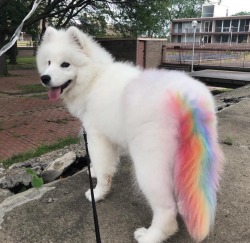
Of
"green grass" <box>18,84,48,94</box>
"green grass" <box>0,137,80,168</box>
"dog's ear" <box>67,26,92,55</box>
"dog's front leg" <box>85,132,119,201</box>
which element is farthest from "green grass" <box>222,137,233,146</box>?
"green grass" <box>18,84,48,94</box>

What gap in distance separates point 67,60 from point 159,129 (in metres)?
1.10

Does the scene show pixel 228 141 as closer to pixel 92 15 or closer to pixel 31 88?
pixel 31 88

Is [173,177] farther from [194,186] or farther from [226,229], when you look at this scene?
[226,229]

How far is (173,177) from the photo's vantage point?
200cm

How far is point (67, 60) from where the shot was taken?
8.52ft

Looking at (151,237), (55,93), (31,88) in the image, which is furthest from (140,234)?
(31,88)

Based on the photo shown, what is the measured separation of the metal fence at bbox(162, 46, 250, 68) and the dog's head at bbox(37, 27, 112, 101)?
16535mm

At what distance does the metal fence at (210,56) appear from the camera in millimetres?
18953

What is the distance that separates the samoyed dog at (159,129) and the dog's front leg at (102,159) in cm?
4

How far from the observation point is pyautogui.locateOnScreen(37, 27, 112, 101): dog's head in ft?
8.45

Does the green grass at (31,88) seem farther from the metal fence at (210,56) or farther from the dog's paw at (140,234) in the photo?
the dog's paw at (140,234)

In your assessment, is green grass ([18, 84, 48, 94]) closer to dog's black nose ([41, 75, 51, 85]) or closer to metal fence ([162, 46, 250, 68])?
metal fence ([162, 46, 250, 68])

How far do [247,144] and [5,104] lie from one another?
8761mm

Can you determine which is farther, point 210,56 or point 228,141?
point 210,56
